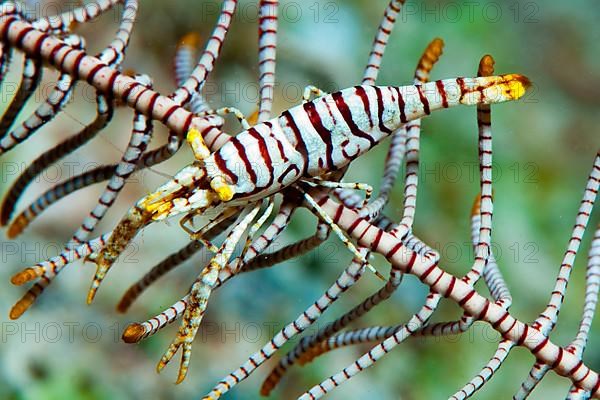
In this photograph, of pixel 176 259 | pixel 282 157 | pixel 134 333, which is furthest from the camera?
pixel 176 259

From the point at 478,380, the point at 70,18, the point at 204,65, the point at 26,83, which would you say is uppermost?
the point at 70,18

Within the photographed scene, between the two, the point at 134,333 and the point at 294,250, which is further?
the point at 294,250

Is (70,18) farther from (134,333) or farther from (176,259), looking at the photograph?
(134,333)

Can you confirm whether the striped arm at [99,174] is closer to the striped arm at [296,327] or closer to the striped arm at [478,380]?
the striped arm at [296,327]

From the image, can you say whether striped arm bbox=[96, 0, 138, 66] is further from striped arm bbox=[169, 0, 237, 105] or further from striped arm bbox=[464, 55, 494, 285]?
striped arm bbox=[464, 55, 494, 285]

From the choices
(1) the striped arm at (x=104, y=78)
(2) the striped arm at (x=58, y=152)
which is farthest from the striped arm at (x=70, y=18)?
(2) the striped arm at (x=58, y=152)

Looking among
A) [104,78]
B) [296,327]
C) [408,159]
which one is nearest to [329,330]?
[296,327]

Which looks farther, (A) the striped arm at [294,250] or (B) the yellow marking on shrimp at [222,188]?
(A) the striped arm at [294,250]
